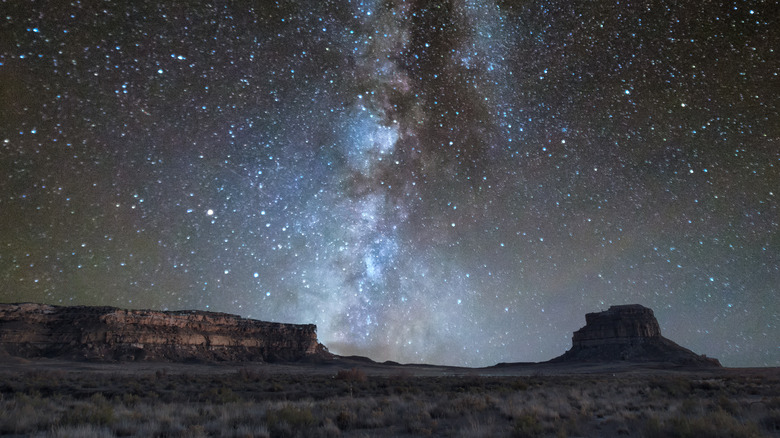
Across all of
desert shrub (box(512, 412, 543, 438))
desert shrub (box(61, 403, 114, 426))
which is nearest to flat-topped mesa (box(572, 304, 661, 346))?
desert shrub (box(512, 412, 543, 438))

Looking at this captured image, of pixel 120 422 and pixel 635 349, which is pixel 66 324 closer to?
pixel 120 422

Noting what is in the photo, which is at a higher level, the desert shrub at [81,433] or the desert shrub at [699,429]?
the desert shrub at [699,429]

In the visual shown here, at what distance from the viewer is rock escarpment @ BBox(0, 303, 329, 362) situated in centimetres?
5644

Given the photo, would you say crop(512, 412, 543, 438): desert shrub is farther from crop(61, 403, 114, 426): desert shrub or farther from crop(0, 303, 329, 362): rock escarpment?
crop(0, 303, 329, 362): rock escarpment

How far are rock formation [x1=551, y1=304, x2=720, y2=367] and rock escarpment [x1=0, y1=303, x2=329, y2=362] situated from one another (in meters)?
62.2

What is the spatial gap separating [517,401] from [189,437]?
35.8 feet

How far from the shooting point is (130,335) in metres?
61.4

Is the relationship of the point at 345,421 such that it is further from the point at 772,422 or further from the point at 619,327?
the point at 619,327

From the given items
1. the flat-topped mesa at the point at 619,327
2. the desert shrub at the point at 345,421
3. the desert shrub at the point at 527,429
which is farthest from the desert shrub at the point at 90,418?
the flat-topped mesa at the point at 619,327

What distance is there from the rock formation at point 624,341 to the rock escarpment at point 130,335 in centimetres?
6223

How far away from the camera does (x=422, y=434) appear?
9539mm

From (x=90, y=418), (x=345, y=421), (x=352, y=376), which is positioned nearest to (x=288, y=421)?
(x=345, y=421)

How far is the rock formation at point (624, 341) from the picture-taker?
8181 centimetres

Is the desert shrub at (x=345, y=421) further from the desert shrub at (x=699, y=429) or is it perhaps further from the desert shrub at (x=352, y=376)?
the desert shrub at (x=352, y=376)
